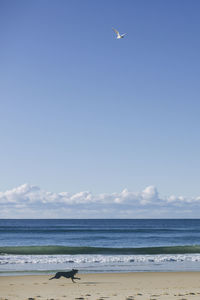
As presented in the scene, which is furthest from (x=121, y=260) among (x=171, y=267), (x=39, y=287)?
(x=39, y=287)

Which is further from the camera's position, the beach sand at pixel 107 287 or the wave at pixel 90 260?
the wave at pixel 90 260

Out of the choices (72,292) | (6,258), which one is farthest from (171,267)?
(6,258)

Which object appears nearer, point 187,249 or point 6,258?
point 6,258

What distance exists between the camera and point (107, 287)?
17.0m

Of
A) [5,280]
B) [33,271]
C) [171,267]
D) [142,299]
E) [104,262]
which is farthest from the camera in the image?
[104,262]

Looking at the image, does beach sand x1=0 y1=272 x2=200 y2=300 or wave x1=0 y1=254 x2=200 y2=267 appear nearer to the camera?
beach sand x1=0 y1=272 x2=200 y2=300

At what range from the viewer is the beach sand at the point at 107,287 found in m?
15.0

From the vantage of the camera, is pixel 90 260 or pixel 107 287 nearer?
pixel 107 287

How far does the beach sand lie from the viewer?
15.0 m

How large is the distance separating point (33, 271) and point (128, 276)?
601cm

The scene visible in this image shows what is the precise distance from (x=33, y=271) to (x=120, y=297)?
29.6 feet

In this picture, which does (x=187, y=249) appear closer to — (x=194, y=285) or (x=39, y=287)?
(x=194, y=285)

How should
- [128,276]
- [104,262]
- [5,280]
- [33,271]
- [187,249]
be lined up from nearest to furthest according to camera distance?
1. [5,280]
2. [128,276]
3. [33,271]
4. [104,262]
5. [187,249]

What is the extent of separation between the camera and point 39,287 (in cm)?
1684
